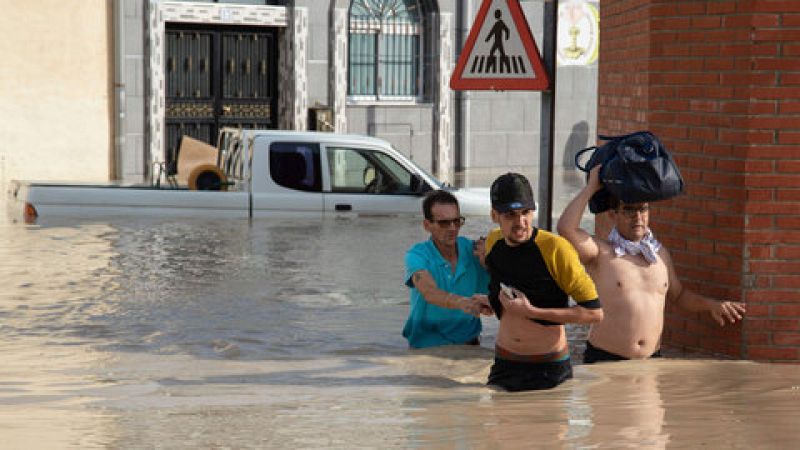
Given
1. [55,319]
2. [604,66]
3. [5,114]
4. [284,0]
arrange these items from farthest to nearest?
1. [284,0]
2. [5,114]
3. [55,319]
4. [604,66]

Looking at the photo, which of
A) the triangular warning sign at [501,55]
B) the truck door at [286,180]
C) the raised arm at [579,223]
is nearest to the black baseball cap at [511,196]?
the raised arm at [579,223]

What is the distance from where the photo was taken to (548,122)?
9.05m

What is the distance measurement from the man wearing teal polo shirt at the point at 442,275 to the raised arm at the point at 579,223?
583 mm

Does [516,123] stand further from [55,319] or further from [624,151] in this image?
[624,151]

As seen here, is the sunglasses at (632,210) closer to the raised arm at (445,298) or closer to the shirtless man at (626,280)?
the shirtless man at (626,280)

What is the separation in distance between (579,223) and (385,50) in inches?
765

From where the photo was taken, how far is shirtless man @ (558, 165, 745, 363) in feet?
26.3

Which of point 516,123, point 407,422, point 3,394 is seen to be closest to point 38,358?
point 3,394

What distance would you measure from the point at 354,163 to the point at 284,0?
34.3 ft

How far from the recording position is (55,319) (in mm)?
11211

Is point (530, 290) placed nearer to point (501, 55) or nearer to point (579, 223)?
point (579, 223)

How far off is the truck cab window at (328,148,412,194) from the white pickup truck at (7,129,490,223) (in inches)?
0.4

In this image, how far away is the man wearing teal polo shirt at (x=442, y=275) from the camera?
822cm

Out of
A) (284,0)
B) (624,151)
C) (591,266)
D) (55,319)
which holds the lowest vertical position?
(55,319)
